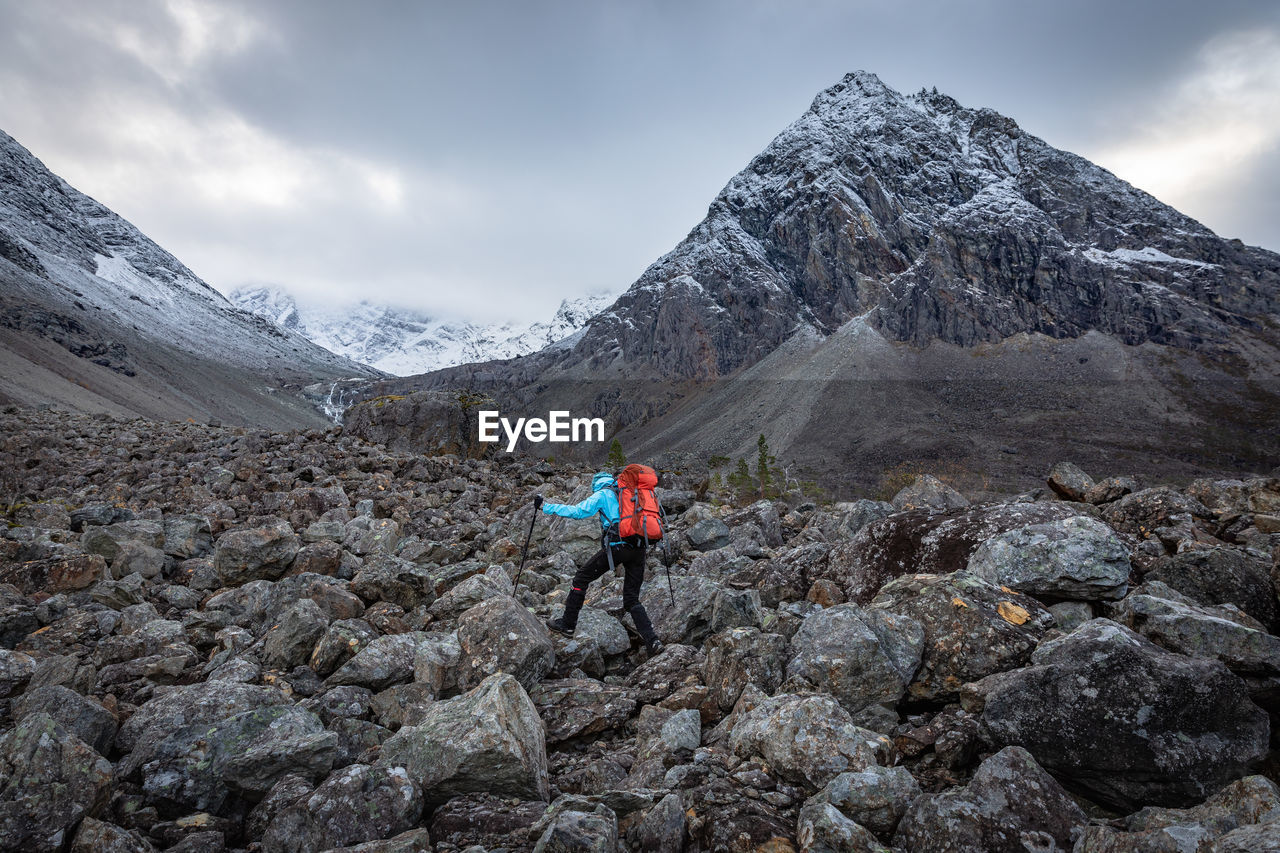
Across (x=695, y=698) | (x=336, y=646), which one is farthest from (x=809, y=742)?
(x=336, y=646)

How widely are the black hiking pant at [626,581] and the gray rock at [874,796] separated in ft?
14.0

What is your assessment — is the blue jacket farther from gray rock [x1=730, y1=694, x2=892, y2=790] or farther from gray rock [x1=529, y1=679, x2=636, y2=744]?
gray rock [x1=730, y1=694, x2=892, y2=790]

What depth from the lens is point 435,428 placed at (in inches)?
1187

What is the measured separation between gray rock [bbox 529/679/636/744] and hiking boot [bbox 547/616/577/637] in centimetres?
142

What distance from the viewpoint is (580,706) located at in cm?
651

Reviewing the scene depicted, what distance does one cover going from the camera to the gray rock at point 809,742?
15.0ft

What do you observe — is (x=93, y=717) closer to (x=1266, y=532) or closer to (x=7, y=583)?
(x=7, y=583)

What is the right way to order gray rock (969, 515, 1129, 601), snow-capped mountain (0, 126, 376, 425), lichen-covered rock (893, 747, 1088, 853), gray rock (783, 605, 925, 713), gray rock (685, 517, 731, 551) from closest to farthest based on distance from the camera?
lichen-covered rock (893, 747, 1088, 853) < gray rock (783, 605, 925, 713) < gray rock (969, 515, 1129, 601) < gray rock (685, 517, 731, 551) < snow-capped mountain (0, 126, 376, 425)

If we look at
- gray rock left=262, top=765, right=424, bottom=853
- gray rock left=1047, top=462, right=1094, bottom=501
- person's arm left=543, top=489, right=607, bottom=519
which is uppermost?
gray rock left=1047, top=462, right=1094, bottom=501

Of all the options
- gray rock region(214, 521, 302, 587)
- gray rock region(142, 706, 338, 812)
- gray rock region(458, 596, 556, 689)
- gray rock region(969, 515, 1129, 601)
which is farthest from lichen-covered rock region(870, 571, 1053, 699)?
gray rock region(214, 521, 302, 587)

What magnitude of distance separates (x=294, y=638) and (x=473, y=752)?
152 inches

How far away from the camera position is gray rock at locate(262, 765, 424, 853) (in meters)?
4.27

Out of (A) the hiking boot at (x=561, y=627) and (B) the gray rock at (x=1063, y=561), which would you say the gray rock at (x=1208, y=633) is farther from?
(A) the hiking boot at (x=561, y=627)

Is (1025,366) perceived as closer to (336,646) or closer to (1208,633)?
(1208,633)
